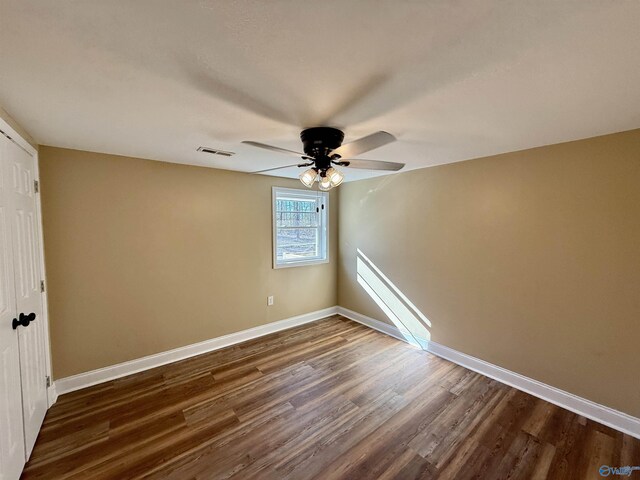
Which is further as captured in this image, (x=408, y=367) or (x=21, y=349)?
(x=408, y=367)

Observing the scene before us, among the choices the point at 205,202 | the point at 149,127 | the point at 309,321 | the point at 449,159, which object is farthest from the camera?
the point at 309,321

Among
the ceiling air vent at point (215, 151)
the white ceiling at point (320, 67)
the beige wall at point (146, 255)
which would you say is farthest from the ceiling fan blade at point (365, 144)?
the beige wall at point (146, 255)

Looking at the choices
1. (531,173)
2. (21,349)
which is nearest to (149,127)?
(21,349)

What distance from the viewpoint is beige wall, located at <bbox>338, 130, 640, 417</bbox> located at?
1894 mm

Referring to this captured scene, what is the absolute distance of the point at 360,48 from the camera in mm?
1007

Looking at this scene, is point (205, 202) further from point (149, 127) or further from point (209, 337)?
point (209, 337)

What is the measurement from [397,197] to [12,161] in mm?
3414

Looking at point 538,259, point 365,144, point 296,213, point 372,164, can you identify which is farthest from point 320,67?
point 296,213

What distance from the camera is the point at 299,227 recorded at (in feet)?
13.0

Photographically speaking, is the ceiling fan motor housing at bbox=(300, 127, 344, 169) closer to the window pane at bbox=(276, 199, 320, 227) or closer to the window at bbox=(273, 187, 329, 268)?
the window at bbox=(273, 187, 329, 268)

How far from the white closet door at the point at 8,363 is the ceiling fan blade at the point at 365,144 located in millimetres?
1988

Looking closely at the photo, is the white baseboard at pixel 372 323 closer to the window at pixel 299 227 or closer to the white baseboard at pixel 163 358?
the white baseboard at pixel 163 358

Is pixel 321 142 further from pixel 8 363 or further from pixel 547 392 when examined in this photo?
pixel 547 392

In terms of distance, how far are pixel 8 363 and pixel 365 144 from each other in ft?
7.79
